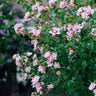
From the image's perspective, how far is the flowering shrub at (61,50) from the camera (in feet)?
7.95

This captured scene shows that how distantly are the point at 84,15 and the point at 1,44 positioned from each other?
3.35m

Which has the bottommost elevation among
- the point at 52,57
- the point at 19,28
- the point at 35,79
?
the point at 35,79

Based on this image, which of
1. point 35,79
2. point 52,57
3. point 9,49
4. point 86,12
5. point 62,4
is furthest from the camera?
point 9,49

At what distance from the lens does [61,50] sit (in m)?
Result: 2.59

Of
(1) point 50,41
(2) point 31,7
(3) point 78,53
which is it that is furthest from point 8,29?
(3) point 78,53

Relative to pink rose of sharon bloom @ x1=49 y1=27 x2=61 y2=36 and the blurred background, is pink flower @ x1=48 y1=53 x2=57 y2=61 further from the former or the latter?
the blurred background

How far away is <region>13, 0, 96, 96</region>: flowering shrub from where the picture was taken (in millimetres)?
2422

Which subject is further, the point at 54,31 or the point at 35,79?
the point at 35,79

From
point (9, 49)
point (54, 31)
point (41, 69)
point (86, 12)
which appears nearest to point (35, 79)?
point (41, 69)

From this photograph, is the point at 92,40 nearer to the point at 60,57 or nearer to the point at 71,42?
the point at 71,42

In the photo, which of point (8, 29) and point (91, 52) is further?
point (8, 29)

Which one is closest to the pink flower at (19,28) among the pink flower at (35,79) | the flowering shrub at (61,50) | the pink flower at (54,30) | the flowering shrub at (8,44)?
the flowering shrub at (61,50)

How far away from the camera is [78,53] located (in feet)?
8.39

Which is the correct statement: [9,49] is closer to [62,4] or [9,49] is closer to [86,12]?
[62,4]
